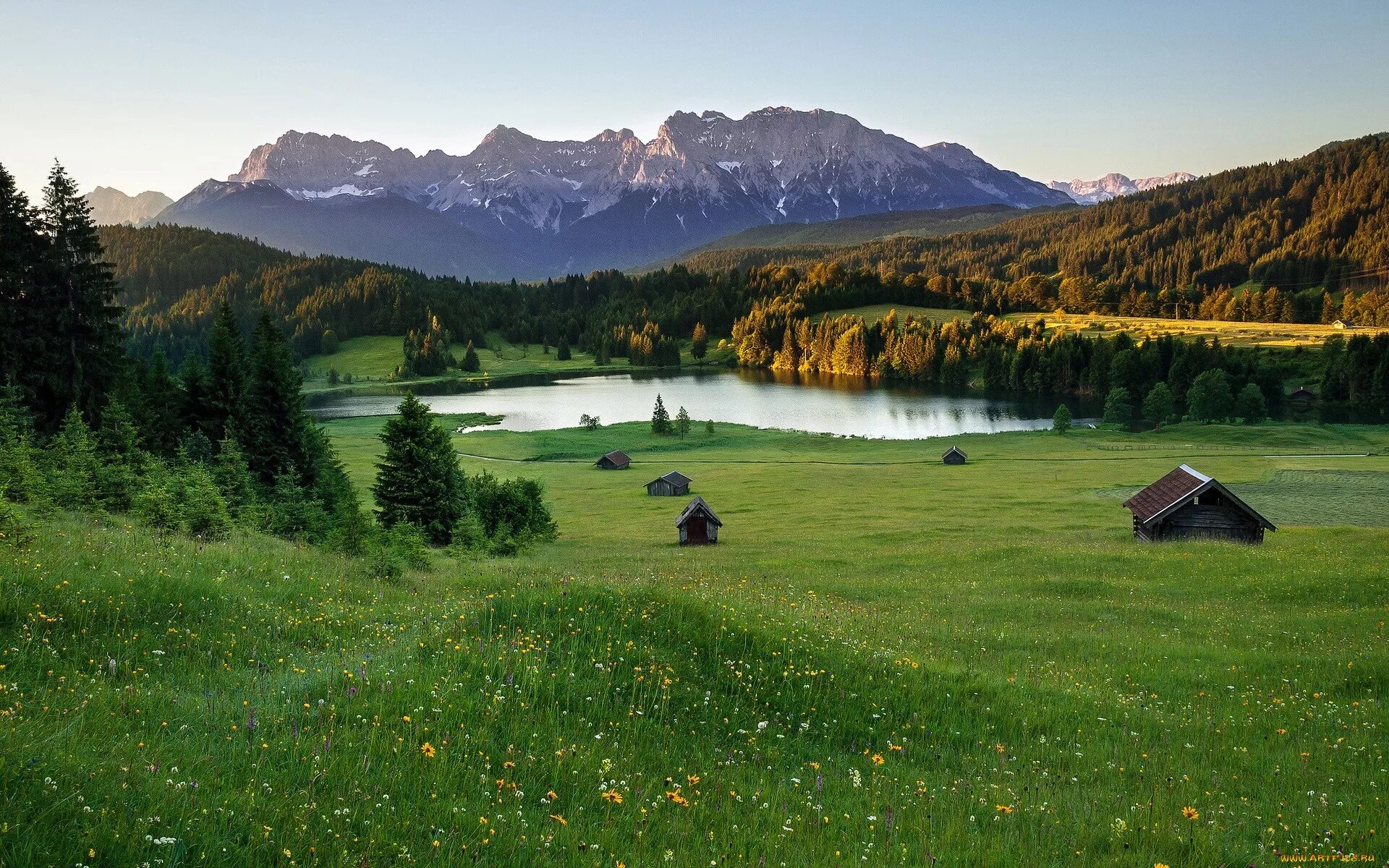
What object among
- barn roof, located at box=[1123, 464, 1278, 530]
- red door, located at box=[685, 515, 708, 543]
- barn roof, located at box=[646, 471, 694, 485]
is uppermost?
barn roof, located at box=[1123, 464, 1278, 530]

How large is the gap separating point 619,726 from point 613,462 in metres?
85.3

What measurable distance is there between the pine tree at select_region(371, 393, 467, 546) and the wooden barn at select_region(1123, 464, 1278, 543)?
40278mm

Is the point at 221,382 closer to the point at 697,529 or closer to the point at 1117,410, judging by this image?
the point at 697,529

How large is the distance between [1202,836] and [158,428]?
53.8m

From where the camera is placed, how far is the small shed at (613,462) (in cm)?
9250

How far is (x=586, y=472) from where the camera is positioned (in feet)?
297

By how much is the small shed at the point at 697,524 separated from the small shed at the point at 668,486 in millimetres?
20520

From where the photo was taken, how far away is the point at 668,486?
243 ft

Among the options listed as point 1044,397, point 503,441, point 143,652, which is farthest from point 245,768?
point 1044,397

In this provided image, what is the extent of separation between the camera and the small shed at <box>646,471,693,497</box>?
73.9 metres

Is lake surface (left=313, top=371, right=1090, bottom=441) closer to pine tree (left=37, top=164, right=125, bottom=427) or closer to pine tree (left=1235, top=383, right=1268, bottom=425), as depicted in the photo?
pine tree (left=1235, top=383, right=1268, bottom=425)

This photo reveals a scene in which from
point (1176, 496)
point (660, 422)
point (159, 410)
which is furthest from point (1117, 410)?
point (159, 410)

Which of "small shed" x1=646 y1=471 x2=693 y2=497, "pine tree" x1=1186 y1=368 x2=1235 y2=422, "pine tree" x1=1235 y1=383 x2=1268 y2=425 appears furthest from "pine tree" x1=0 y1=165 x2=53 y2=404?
"pine tree" x1=1235 y1=383 x2=1268 y2=425

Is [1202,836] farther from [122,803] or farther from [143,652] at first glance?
[143,652]
